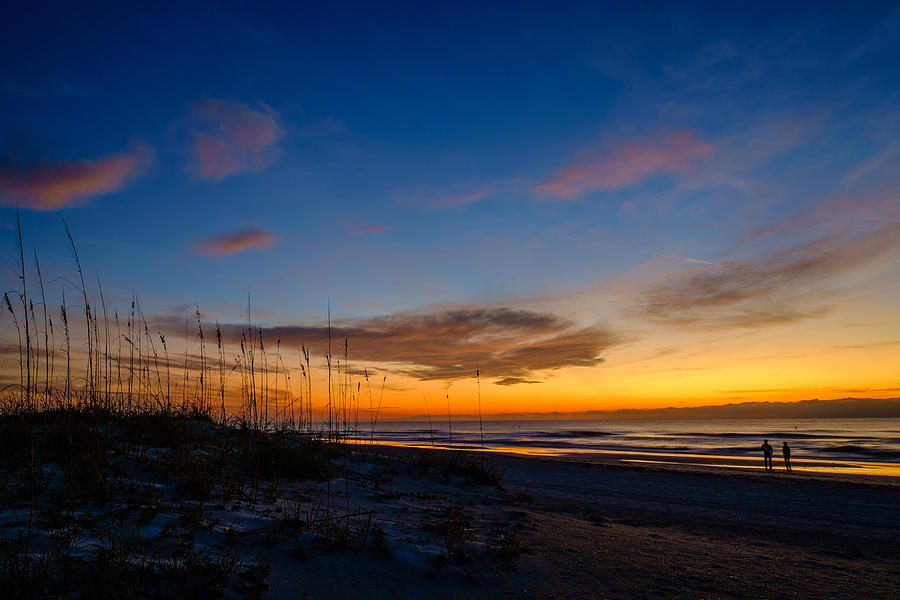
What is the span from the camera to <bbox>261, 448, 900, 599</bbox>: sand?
4047 millimetres

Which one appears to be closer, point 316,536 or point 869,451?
point 316,536

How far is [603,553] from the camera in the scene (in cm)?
536

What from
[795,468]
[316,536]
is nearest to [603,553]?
[316,536]

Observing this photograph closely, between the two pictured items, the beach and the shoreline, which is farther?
the shoreline

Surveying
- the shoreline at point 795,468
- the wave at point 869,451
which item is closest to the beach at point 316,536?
the shoreline at point 795,468

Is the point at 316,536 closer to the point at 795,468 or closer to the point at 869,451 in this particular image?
the point at 795,468

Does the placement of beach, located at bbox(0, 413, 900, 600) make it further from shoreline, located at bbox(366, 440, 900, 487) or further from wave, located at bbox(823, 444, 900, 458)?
wave, located at bbox(823, 444, 900, 458)

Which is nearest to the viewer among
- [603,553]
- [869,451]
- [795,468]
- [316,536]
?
[316,536]

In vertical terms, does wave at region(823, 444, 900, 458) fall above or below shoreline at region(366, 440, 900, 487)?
below

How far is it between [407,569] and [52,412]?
6.40 metres

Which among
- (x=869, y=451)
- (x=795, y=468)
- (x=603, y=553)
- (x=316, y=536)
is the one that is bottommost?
(x=869, y=451)

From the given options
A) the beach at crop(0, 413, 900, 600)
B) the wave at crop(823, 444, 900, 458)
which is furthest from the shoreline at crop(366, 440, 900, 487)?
the beach at crop(0, 413, 900, 600)

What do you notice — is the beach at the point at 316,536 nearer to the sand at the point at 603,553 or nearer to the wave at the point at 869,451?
the sand at the point at 603,553

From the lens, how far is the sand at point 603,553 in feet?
13.3
